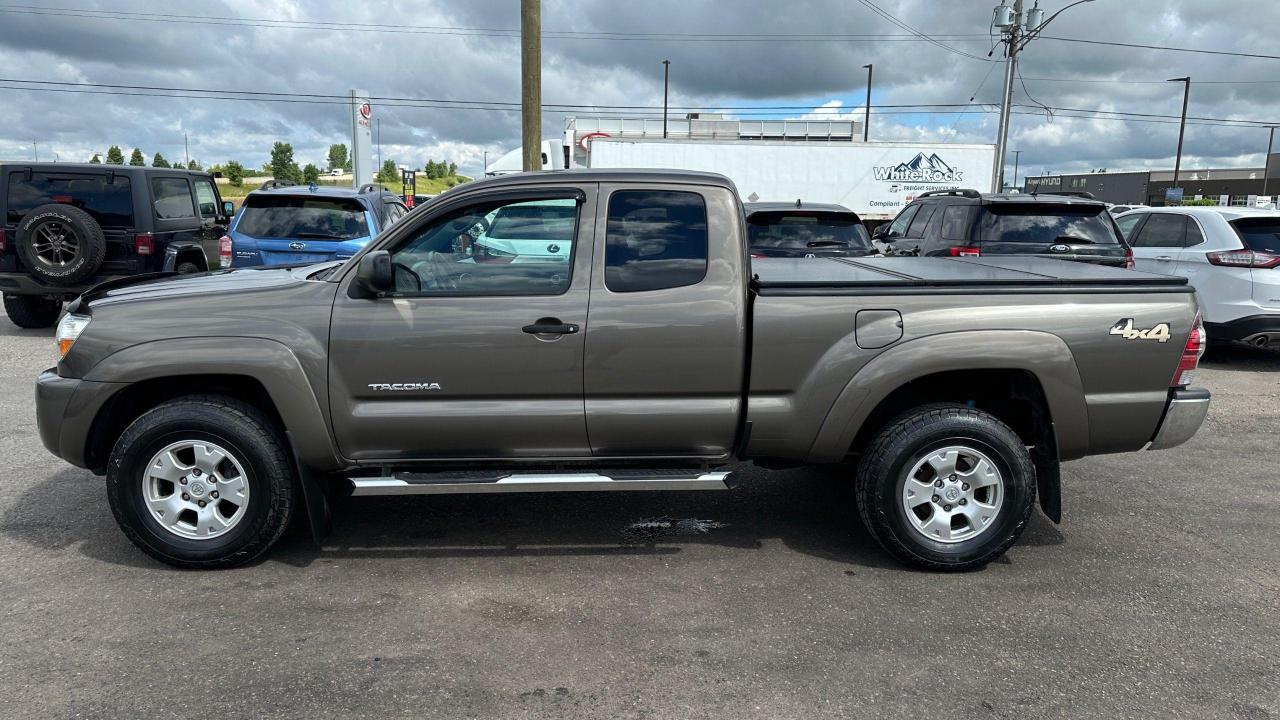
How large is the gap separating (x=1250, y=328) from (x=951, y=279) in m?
6.83

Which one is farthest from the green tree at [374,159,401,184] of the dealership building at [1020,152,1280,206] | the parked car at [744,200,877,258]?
the parked car at [744,200,877,258]

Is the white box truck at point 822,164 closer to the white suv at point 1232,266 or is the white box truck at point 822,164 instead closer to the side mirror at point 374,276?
the white suv at point 1232,266

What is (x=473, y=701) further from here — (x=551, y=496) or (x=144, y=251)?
(x=144, y=251)

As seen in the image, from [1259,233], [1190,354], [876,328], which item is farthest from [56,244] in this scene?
[1259,233]

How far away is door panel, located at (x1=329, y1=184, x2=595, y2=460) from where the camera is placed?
13.5 feet

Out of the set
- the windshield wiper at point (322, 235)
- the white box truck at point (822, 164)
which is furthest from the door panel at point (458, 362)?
the white box truck at point (822, 164)

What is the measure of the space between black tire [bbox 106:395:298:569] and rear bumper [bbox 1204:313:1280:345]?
30.6ft

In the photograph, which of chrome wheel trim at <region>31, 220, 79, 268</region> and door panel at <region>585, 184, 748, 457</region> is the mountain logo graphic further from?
door panel at <region>585, 184, 748, 457</region>

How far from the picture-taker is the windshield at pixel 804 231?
30.2ft

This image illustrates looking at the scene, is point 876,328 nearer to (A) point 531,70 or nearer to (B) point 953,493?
(B) point 953,493

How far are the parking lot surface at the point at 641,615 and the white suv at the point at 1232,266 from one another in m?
4.57

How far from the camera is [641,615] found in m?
3.88

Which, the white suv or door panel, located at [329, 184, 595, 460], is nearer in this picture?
door panel, located at [329, 184, 595, 460]

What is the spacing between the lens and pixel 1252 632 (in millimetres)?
3779
